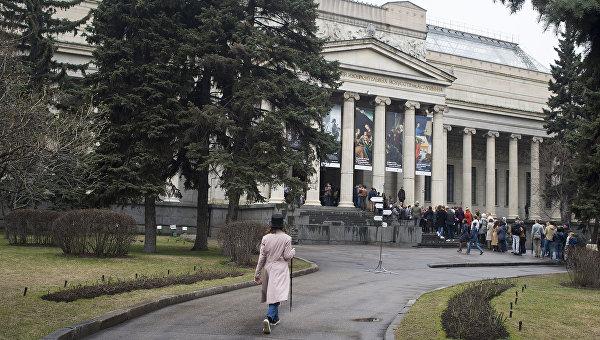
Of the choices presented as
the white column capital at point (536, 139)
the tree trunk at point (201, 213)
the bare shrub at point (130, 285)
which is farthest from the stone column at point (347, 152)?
the bare shrub at point (130, 285)

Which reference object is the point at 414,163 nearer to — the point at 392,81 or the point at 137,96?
the point at 392,81

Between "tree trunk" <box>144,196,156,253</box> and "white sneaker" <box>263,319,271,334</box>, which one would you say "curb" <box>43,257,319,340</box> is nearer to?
"white sneaker" <box>263,319,271,334</box>

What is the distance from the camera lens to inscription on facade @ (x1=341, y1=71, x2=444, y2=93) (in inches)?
1855

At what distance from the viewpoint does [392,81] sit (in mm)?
48781

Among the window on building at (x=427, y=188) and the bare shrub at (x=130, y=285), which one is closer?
the bare shrub at (x=130, y=285)

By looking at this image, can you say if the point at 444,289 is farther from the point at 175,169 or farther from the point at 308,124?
the point at 175,169

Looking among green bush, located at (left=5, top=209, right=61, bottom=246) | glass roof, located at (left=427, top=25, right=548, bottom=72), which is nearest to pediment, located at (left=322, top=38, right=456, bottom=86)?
glass roof, located at (left=427, top=25, right=548, bottom=72)

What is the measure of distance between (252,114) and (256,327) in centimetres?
1294

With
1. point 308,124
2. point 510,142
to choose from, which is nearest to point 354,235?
point 308,124

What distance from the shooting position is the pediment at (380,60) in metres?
46.8

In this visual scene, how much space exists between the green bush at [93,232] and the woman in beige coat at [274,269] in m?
9.27

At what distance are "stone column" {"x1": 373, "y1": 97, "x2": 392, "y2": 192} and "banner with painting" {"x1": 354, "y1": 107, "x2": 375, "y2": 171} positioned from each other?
820 mm

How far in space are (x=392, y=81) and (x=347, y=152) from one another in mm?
6623

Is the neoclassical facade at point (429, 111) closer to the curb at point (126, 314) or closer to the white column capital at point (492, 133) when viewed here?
the white column capital at point (492, 133)
